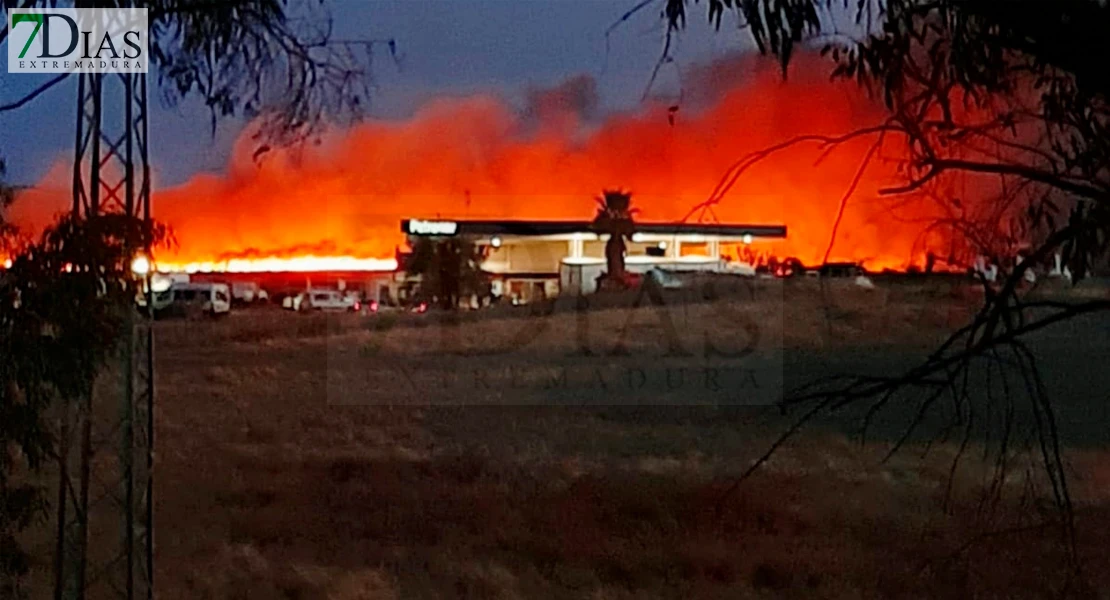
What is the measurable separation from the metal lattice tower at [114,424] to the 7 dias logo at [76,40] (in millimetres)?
90

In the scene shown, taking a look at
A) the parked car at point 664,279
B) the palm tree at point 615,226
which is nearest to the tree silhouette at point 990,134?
the palm tree at point 615,226

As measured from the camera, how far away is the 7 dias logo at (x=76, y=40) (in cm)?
554

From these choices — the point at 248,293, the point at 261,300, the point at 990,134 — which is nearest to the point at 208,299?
the point at 248,293

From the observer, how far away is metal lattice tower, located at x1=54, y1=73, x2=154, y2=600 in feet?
18.8

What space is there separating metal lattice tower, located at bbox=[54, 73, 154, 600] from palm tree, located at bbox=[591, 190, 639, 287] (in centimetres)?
723

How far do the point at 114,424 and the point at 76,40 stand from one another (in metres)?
2.07

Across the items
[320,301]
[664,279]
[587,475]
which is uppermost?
[664,279]

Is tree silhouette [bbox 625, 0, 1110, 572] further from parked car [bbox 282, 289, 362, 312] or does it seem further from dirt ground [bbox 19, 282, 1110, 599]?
parked car [bbox 282, 289, 362, 312]

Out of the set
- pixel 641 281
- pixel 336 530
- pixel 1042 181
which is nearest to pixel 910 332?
pixel 641 281

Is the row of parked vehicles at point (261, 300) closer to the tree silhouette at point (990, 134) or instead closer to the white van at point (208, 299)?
the white van at point (208, 299)

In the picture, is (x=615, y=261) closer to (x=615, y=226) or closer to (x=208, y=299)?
(x=615, y=226)

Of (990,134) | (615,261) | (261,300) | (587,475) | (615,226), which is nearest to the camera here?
(990,134)

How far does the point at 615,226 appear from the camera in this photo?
2064 cm

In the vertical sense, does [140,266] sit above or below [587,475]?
above
